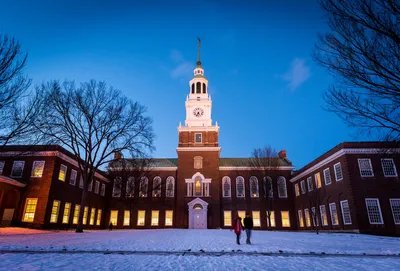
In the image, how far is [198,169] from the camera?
38.1m

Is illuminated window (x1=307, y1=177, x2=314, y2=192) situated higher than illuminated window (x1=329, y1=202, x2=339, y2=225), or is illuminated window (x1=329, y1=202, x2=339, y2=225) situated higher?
illuminated window (x1=307, y1=177, x2=314, y2=192)

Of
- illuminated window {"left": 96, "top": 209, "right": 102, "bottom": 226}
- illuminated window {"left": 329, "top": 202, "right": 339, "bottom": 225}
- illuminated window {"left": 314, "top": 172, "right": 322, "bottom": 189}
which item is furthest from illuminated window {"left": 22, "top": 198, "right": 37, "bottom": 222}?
illuminated window {"left": 314, "top": 172, "right": 322, "bottom": 189}

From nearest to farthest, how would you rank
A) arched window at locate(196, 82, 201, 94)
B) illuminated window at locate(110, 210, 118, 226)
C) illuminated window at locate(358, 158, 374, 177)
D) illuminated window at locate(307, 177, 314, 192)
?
illuminated window at locate(358, 158, 374, 177), illuminated window at locate(307, 177, 314, 192), illuminated window at locate(110, 210, 118, 226), arched window at locate(196, 82, 201, 94)

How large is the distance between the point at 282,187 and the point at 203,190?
1291 cm

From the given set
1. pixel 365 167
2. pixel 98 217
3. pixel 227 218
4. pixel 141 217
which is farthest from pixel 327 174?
pixel 98 217

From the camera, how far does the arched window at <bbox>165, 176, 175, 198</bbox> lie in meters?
39.8

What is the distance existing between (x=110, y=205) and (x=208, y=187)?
1654cm

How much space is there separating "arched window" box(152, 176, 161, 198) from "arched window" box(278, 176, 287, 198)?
19.0 metres

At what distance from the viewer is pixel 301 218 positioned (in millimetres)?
35438

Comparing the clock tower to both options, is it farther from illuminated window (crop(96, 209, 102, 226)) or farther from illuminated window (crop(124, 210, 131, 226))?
illuminated window (crop(96, 209, 102, 226))

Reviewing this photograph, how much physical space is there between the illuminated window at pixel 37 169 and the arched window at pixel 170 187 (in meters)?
18.4

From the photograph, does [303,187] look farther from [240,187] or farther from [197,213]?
[197,213]

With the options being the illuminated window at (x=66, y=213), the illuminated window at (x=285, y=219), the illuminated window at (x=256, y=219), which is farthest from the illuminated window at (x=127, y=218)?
the illuminated window at (x=285, y=219)

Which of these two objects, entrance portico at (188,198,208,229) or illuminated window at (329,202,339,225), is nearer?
illuminated window at (329,202,339,225)
